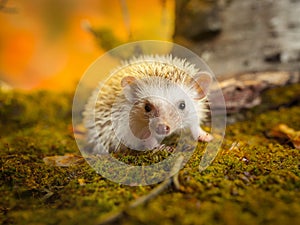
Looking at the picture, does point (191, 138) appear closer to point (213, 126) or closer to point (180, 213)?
point (213, 126)

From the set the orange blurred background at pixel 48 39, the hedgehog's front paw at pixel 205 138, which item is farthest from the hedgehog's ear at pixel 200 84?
the orange blurred background at pixel 48 39

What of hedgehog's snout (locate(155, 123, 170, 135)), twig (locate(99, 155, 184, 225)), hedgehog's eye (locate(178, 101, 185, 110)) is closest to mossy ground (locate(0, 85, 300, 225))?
twig (locate(99, 155, 184, 225))

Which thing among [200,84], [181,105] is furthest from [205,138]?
[200,84]

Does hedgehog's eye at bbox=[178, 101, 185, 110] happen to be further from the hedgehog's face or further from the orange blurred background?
the orange blurred background

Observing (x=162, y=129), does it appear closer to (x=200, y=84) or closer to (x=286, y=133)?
(x=200, y=84)

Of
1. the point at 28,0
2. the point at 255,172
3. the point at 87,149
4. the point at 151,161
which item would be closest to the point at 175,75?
the point at 151,161

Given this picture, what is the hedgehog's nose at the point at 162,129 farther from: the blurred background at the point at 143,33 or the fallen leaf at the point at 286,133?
the blurred background at the point at 143,33
